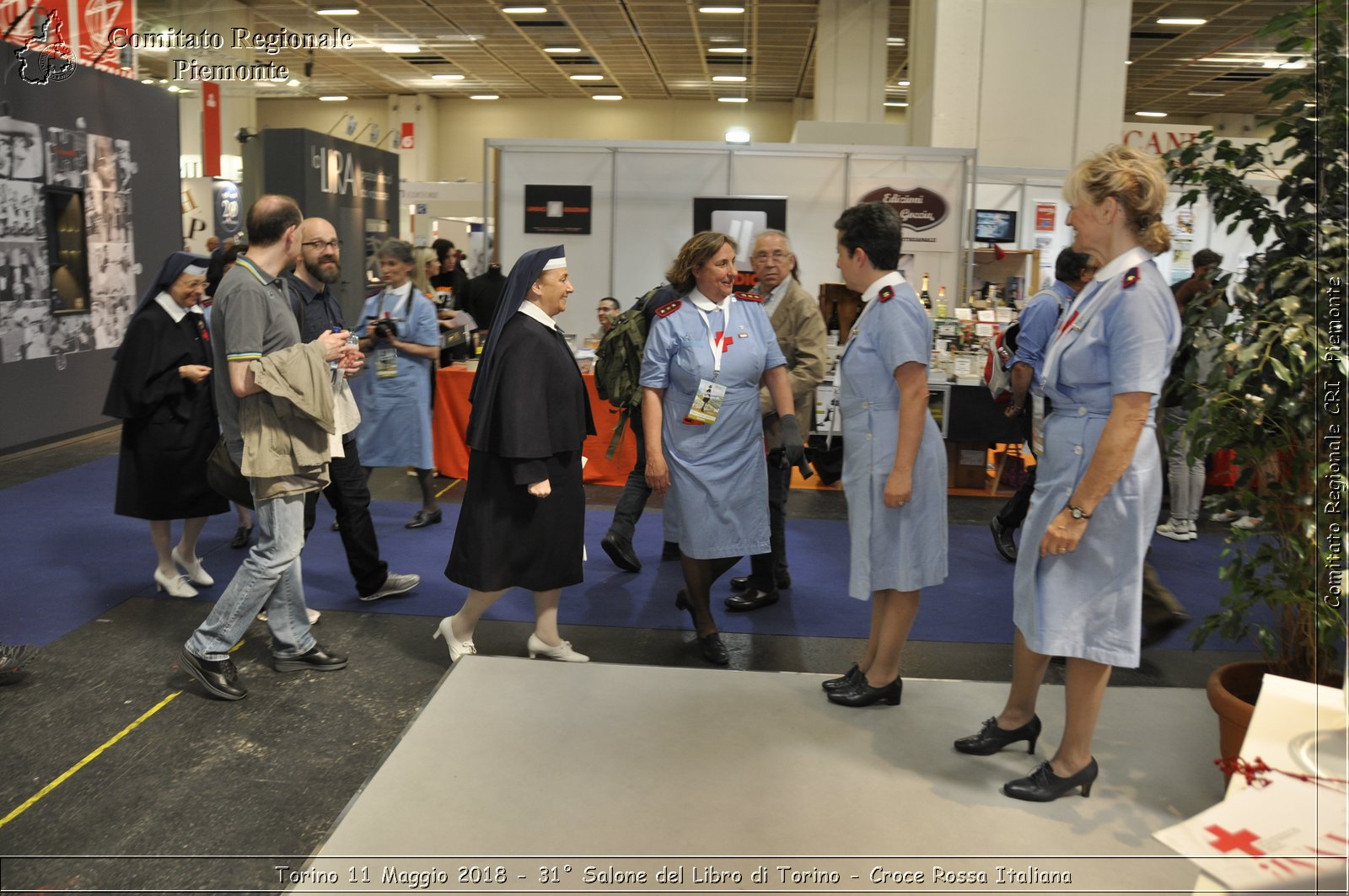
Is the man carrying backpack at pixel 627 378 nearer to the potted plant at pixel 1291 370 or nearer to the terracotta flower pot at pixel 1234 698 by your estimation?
the potted plant at pixel 1291 370

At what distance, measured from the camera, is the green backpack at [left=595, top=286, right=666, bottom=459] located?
4.32 metres

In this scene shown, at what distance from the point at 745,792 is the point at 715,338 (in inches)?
61.4

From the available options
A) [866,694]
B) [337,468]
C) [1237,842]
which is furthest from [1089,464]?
[337,468]

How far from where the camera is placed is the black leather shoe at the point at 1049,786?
2551 mm

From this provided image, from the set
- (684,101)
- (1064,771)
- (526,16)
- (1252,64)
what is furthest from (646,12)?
(1064,771)

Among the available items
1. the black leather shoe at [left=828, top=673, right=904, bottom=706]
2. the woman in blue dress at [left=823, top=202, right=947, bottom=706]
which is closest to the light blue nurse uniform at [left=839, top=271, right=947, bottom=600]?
the woman in blue dress at [left=823, top=202, right=947, bottom=706]

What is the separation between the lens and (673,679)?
3400 millimetres

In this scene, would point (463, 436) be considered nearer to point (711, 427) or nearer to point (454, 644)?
point (454, 644)

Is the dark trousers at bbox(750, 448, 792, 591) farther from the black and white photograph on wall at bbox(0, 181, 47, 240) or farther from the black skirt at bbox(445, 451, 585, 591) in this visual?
the black and white photograph on wall at bbox(0, 181, 47, 240)

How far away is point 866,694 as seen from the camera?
3145 millimetres

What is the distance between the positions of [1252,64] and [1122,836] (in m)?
17.6

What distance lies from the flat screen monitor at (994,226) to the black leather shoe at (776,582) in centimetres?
613

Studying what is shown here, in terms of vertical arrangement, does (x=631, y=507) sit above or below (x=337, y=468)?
below

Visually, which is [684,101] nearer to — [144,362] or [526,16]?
[526,16]
